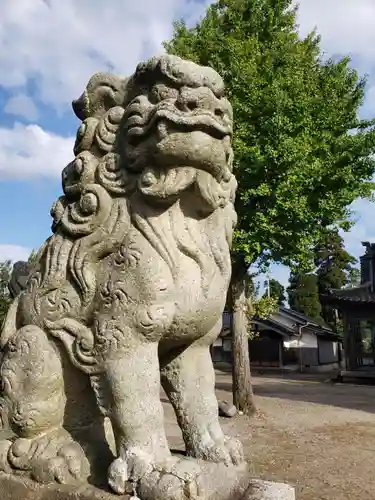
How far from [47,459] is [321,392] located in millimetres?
14129

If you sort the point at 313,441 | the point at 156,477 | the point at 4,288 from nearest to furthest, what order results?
the point at 156,477 < the point at 313,441 < the point at 4,288

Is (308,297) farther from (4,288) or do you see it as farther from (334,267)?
(4,288)

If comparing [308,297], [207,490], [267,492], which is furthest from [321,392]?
[308,297]

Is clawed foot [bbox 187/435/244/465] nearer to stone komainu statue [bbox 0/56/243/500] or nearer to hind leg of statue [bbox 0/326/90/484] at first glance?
stone komainu statue [bbox 0/56/243/500]

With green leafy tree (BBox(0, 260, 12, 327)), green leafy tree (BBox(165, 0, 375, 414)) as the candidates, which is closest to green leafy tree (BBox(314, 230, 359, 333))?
green leafy tree (BBox(0, 260, 12, 327))

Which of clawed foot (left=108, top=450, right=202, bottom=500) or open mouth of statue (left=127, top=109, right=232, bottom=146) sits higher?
open mouth of statue (left=127, top=109, right=232, bottom=146)

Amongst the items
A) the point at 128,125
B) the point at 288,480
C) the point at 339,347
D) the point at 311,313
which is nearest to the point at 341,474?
the point at 288,480

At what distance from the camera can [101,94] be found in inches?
107

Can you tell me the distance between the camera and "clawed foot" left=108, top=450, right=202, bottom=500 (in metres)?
2.02

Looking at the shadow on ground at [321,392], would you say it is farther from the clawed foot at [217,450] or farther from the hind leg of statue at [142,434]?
the hind leg of statue at [142,434]

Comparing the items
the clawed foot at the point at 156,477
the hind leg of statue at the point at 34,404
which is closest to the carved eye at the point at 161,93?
the hind leg of statue at the point at 34,404

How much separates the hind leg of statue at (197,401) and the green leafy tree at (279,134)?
6.89 meters

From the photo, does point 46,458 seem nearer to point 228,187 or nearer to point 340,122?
point 228,187

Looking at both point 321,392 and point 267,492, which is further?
point 321,392
